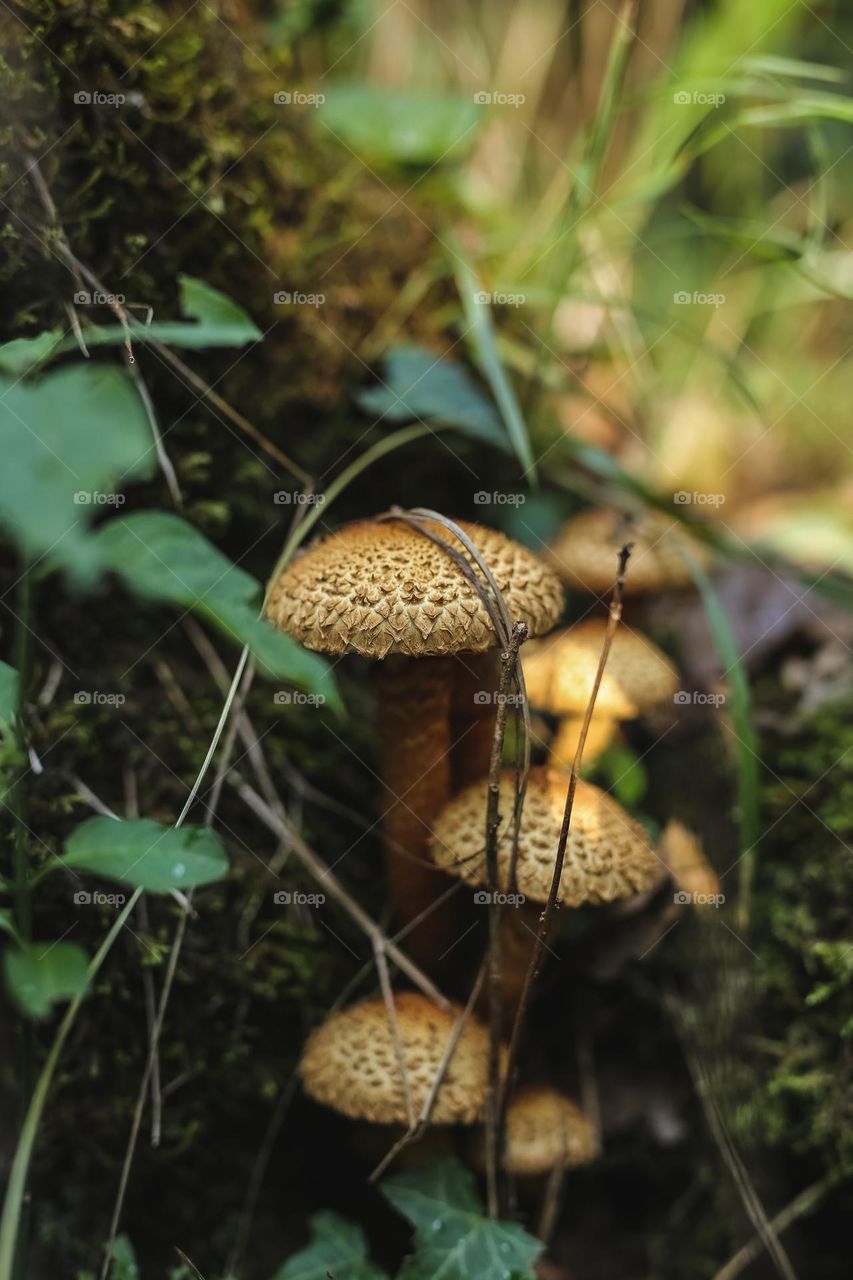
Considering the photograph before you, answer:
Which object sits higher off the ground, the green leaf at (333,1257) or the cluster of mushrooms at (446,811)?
the cluster of mushrooms at (446,811)

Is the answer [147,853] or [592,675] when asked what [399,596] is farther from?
[592,675]

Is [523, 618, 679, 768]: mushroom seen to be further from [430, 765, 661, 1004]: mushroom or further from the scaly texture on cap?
the scaly texture on cap

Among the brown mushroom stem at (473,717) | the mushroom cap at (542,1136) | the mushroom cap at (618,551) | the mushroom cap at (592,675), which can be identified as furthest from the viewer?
the mushroom cap at (618,551)

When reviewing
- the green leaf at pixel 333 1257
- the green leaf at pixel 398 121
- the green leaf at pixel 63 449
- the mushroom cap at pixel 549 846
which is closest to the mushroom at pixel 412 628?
the mushroom cap at pixel 549 846

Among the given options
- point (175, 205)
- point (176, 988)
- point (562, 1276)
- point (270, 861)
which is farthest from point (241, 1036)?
point (175, 205)

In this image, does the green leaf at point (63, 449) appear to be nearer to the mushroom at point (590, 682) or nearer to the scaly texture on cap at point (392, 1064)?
the scaly texture on cap at point (392, 1064)

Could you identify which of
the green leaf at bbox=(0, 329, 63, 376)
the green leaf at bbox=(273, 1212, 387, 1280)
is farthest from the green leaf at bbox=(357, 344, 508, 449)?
the green leaf at bbox=(273, 1212, 387, 1280)
